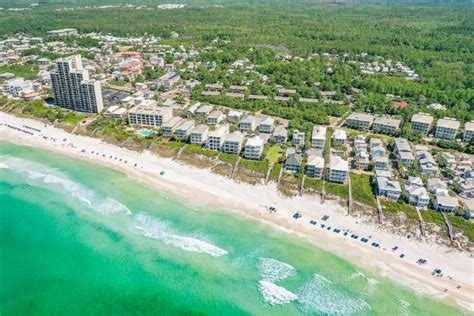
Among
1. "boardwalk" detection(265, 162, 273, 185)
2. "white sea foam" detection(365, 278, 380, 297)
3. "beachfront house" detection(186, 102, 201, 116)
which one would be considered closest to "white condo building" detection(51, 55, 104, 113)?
"beachfront house" detection(186, 102, 201, 116)

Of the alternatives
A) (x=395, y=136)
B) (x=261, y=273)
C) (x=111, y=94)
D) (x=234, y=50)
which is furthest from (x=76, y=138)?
(x=234, y=50)

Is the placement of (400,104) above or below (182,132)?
below

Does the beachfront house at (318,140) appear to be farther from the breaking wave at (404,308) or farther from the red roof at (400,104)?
the breaking wave at (404,308)

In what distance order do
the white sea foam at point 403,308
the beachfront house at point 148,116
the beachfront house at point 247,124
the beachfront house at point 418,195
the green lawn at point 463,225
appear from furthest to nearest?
the beachfront house at point 148,116 < the beachfront house at point 247,124 < the beachfront house at point 418,195 < the green lawn at point 463,225 < the white sea foam at point 403,308

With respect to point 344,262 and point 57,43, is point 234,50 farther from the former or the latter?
point 344,262

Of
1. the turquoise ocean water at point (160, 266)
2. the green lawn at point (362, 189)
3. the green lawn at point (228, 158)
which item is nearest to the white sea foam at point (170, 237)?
the turquoise ocean water at point (160, 266)

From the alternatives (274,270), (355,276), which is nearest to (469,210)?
(355,276)

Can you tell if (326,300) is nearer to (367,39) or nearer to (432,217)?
(432,217)
